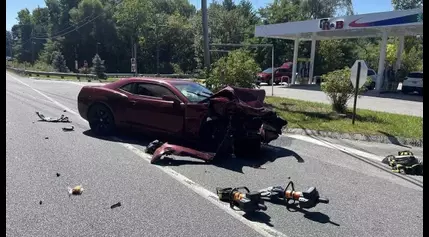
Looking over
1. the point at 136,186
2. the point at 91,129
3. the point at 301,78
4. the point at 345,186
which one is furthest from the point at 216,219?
the point at 301,78

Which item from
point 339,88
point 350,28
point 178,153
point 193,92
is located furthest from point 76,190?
point 350,28

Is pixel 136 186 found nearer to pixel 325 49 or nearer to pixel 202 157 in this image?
pixel 202 157

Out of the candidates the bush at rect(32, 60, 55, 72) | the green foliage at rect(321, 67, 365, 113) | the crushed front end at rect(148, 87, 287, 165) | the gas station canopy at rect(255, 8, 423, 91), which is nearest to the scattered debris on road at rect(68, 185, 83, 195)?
the crushed front end at rect(148, 87, 287, 165)

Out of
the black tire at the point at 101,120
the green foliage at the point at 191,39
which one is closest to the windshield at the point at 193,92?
the black tire at the point at 101,120

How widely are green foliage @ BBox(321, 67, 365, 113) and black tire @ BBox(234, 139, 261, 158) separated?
613 cm

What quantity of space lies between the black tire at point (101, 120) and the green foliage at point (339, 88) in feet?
23.5

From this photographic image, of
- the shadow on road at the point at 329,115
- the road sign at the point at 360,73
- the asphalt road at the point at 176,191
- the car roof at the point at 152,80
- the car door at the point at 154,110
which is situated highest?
the road sign at the point at 360,73

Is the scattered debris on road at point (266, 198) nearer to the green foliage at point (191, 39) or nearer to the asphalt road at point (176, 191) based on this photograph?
the asphalt road at point (176, 191)

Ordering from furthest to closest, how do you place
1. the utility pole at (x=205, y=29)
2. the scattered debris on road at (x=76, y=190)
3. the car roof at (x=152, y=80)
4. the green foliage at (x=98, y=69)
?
the green foliage at (x=98, y=69) < the utility pole at (x=205, y=29) < the car roof at (x=152, y=80) < the scattered debris on road at (x=76, y=190)

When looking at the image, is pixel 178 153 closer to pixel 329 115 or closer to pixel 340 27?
pixel 329 115

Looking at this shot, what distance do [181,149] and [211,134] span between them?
31.2 inches

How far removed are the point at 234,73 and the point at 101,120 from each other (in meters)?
6.35

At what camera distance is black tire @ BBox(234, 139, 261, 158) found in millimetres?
6891

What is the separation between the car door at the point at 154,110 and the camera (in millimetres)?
7418
